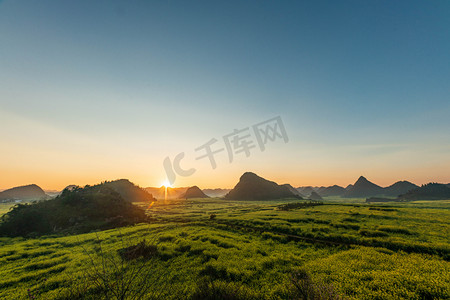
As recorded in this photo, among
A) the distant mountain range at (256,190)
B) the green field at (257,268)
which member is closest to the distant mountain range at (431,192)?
the distant mountain range at (256,190)

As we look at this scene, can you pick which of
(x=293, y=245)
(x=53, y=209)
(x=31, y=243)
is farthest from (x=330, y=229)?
(x=53, y=209)

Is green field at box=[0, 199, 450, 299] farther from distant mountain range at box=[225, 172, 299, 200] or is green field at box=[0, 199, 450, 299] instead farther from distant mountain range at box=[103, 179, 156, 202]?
distant mountain range at box=[225, 172, 299, 200]

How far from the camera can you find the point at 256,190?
6594 inches

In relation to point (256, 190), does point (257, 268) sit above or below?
above

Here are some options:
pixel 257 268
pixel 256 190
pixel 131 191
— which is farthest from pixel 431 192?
pixel 131 191

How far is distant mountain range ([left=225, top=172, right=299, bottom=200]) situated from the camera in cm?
16188

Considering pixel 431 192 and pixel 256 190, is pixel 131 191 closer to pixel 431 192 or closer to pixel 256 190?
pixel 256 190

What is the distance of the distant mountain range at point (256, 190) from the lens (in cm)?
16188

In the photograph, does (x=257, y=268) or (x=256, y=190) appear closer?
(x=257, y=268)

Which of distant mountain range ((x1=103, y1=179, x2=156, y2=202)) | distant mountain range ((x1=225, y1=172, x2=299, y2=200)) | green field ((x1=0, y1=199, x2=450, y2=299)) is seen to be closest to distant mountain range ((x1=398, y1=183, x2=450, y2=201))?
distant mountain range ((x1=225, y1=172, x2=299, y2=200))

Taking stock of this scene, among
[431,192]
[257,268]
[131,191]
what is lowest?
[431,192]

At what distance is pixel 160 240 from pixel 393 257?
27.6 m

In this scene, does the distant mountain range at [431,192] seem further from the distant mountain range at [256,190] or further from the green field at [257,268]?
the green field at [257,268]

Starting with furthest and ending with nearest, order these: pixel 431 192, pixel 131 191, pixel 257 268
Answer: pixel 131 191, pixel 431 192, pixel 257 268
